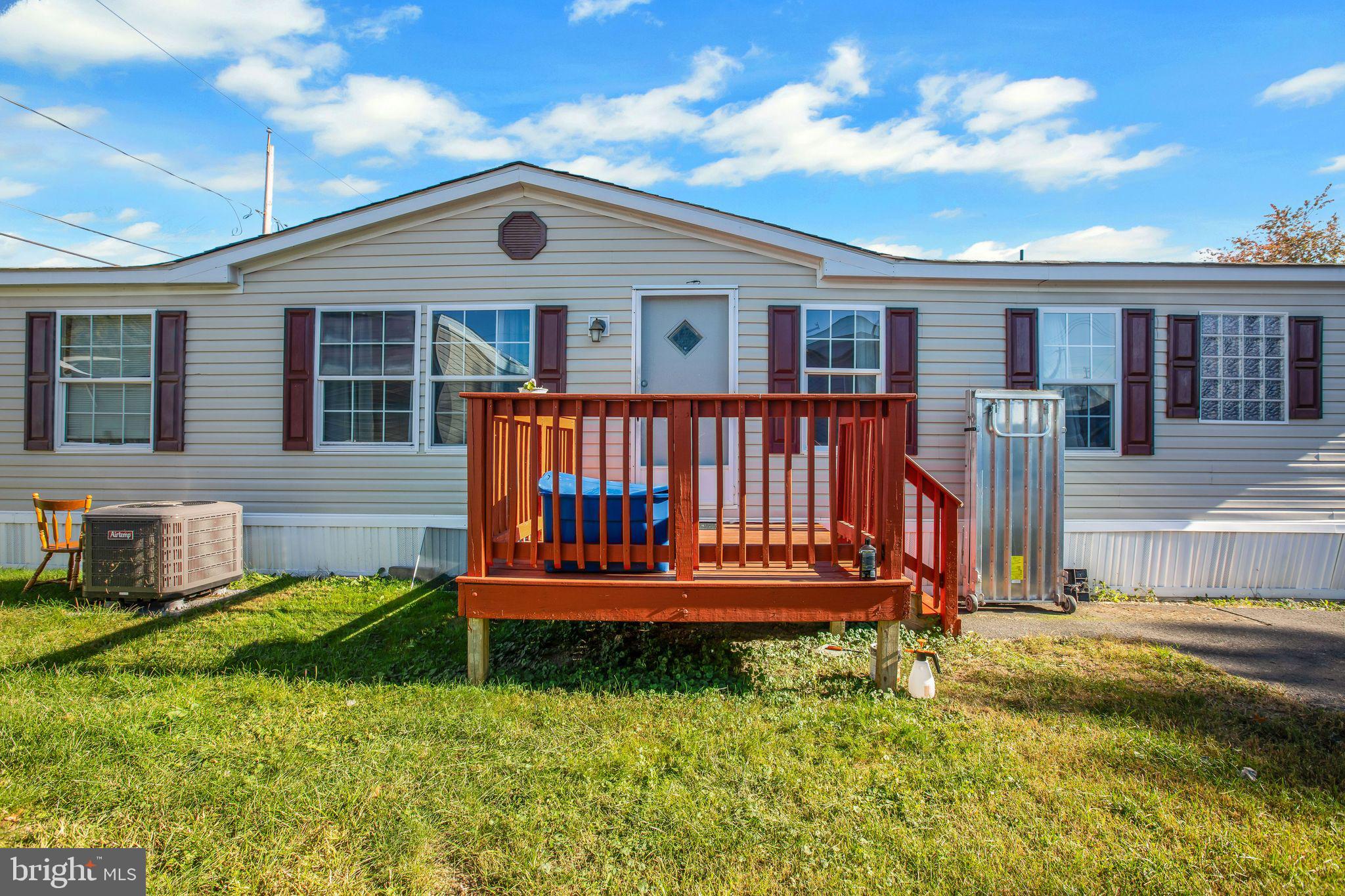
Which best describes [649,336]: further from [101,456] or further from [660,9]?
[101,456]

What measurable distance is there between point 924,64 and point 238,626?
932 centimetres

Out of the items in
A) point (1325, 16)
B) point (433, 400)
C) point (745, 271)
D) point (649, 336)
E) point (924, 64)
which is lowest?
point (433, 400)

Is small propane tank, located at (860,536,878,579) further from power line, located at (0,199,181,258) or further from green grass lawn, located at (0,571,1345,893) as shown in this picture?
power line, located at (0,199,181,258)

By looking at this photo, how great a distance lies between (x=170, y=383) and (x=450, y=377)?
2729 mm

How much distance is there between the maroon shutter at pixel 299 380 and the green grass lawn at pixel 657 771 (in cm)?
236

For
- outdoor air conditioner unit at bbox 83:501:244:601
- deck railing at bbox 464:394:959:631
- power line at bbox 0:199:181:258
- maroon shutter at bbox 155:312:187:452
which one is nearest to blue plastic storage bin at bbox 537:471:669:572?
deck railing at bbox 464:394:959:631

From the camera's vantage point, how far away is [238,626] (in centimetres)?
435

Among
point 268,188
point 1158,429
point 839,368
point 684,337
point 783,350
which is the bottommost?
point 1158,429

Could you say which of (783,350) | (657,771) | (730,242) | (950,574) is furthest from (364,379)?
(950,574)

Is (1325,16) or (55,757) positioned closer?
(55,757)

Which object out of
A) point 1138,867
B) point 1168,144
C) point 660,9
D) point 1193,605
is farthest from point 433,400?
point 1168,144

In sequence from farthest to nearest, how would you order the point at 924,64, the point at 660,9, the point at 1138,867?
the point at 924,64
the point at 660,9
the point at 1138,867

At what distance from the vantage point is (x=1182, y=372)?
5738 millimetres

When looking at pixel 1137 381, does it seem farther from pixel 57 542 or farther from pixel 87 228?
pixel 87 228
